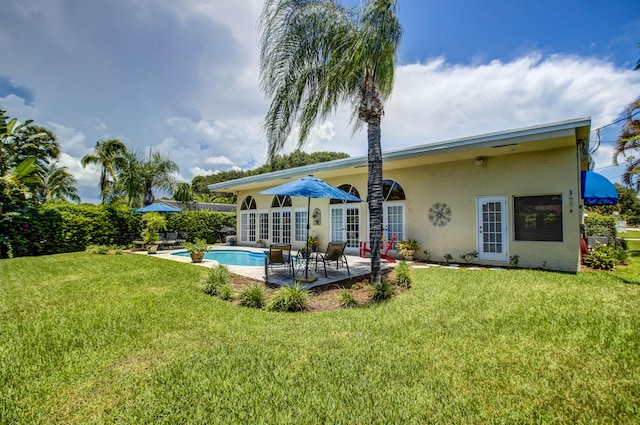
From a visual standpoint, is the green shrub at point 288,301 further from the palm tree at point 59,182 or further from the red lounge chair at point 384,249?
the palm tree at point 59,182

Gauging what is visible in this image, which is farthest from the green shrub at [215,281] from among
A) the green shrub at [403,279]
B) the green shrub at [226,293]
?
the green shrub at [403,279]

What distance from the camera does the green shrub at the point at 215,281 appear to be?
6.80 m

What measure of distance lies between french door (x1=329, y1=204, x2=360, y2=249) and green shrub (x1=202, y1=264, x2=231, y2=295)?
7896mm

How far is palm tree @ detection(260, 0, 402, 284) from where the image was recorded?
21.4 feet

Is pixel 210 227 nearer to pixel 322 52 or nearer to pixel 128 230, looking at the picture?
pixel 128 230

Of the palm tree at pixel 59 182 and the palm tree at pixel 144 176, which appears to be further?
the palm tree at pixel 59 182

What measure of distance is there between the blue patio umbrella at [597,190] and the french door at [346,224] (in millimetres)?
9002

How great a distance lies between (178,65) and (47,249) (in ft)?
37.2

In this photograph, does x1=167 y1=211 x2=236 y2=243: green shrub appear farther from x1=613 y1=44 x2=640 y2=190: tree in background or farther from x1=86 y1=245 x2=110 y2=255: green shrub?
x1=613 y1=44 x2=640 y2=190: tree in background

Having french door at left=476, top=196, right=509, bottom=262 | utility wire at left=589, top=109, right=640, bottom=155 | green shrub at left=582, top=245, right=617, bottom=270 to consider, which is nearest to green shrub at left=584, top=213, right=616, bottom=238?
utility wire at left=589, top=109, right=640, bottom=155

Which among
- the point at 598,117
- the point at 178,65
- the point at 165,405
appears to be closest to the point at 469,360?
the point at 165,405

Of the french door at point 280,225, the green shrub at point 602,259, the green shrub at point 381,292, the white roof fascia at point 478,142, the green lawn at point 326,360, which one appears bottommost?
the green lawn at point 326,360

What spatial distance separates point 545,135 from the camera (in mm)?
7996

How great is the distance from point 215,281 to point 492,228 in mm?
9659
